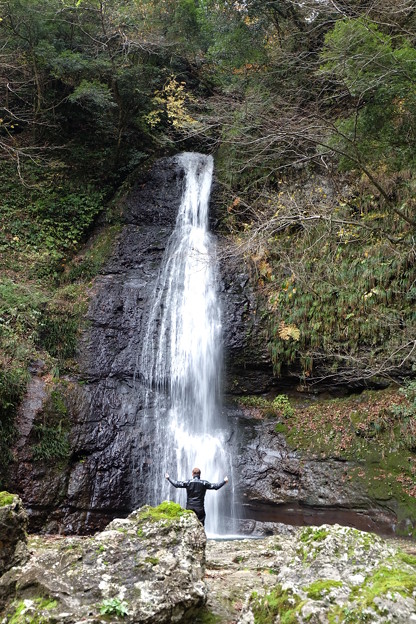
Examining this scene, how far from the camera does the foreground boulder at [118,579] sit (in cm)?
263

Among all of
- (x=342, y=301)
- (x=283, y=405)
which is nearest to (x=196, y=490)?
(x=283, y=405)

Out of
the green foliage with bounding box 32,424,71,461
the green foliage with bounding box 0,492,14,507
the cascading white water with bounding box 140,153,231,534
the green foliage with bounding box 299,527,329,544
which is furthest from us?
the cascading white water with bounding box 140,153,231,534

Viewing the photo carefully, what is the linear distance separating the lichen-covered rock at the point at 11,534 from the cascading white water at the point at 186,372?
583 cm

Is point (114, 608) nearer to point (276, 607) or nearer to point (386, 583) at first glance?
point (276, 607)

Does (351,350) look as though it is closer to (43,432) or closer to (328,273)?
(328,273)

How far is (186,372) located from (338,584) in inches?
342

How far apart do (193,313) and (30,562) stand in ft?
28.9

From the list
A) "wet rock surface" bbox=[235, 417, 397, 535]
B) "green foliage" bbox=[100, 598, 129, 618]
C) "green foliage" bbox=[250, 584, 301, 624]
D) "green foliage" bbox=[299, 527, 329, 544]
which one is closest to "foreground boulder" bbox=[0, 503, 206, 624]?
"green foliage" bbox=[100, 598, 129, 618]

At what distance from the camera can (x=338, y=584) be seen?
237 centimetres

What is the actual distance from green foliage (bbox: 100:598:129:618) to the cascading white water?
21.8ft

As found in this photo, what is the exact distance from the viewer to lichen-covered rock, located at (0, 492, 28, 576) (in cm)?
334

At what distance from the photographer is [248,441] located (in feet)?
33.0

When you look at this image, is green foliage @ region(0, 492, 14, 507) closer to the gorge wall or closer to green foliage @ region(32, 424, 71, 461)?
the gorge wall

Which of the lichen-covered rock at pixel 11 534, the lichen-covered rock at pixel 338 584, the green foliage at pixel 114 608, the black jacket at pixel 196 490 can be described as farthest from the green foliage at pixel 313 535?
the black jacket at pixel 196 490
